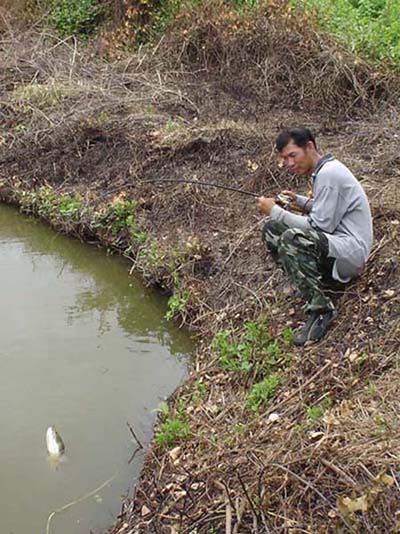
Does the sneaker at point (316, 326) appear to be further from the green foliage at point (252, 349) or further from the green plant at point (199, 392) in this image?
the green plant at point (199, 392)

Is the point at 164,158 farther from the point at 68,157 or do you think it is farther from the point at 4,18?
the point at 4,18

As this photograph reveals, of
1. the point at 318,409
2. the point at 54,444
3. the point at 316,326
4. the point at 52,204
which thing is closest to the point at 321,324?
the point at 316,326

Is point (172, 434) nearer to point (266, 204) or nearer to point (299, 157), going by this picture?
point (266, 204)

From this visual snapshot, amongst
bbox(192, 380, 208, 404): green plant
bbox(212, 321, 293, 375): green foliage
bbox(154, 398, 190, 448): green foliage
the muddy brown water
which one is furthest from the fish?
bbox(212, 321, 293, 375): green foliage

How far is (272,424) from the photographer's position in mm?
3812

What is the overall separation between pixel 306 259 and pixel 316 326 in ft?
1.44

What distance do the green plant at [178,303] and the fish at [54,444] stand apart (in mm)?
1726

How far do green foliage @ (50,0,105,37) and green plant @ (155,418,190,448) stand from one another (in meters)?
8.43

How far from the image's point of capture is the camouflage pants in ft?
14.1

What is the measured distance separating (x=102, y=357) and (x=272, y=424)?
6.17 feet

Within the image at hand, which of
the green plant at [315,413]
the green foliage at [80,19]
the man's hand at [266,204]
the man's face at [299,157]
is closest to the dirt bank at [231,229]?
the green plant at [315,413]

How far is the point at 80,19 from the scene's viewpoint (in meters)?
11.1

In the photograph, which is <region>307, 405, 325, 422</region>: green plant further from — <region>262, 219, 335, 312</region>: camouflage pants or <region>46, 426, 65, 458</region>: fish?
<region>46, 426, 65, 458</region>: fish

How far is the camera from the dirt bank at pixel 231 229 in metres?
3.25
